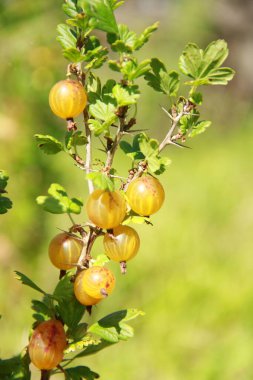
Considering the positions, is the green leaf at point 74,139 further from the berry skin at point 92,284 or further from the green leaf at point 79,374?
the green leaf at point 79,374

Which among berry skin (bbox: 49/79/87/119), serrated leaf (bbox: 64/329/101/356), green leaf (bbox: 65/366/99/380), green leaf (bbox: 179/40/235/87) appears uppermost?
green leaf (bbox: 179/40/235/87)

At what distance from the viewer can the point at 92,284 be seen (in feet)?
1.93

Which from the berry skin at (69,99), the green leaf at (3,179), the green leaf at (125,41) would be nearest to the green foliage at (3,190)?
the green leaf at (3,179)

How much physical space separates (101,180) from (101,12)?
0.16 meters

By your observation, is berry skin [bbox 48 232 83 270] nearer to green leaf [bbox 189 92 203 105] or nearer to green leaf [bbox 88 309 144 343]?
green leaf [bbox 88 309 144 343]

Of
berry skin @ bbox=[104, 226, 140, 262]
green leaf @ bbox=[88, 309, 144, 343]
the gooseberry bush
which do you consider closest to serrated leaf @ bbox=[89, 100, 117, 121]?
the gooseberry bush

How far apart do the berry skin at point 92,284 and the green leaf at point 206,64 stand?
221 millimetres

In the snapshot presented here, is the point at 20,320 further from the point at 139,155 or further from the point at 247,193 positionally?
the point at 247,193

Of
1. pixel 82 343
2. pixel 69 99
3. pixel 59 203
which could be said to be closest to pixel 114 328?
pixel 82 343

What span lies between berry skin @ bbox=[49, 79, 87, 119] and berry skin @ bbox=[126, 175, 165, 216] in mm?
104

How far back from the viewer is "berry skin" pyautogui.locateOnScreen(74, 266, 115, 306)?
1.93ft

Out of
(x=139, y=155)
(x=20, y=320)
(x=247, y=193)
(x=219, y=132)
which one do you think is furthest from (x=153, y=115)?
(x=139, y=155)

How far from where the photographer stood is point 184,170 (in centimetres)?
432

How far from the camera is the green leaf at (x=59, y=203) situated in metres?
0.63
